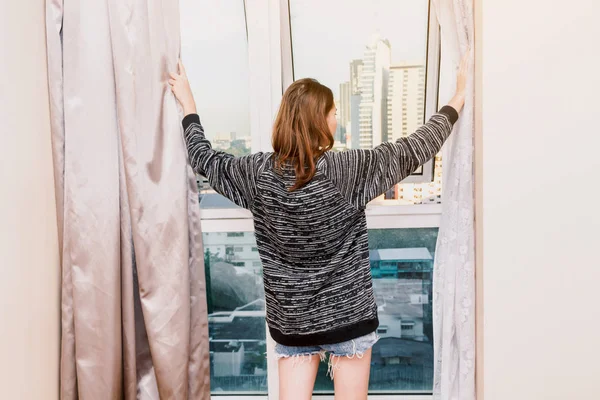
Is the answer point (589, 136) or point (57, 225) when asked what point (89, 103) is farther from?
point (589, 136)

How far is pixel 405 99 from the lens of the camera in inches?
80.4

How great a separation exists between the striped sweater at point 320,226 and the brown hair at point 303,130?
0.03 m

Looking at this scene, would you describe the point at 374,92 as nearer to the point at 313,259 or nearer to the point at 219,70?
the point at 219,70

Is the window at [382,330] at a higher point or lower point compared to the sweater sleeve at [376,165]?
lower

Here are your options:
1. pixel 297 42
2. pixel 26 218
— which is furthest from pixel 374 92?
pixel 26 218

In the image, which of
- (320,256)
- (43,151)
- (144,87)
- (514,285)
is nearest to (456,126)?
(514,285)

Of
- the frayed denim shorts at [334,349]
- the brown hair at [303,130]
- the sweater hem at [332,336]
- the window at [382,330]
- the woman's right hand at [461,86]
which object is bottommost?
the window at [382,330]

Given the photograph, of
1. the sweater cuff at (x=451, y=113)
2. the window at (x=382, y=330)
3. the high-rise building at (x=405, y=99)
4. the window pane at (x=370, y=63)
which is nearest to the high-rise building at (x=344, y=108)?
the window pane at (x=370, y=63)

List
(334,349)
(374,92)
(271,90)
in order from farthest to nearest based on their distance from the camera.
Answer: (374,92), (271,90), (334,349)

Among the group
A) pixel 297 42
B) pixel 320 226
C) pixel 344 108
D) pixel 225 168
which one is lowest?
pixel 320 226

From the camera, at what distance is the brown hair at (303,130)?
143 cm

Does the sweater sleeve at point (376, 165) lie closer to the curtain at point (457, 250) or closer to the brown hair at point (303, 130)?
the brown hair at point (303, 130)

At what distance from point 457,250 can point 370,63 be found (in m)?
0.81

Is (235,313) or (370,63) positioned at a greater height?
(370,63)
